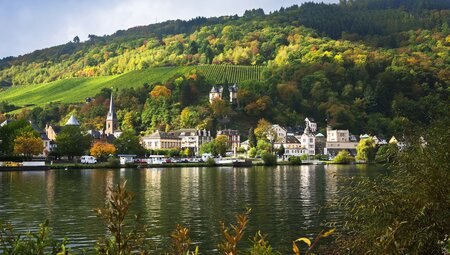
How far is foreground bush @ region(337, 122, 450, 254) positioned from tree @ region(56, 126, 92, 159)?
93.0 m

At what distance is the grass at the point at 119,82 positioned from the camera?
17790 cm

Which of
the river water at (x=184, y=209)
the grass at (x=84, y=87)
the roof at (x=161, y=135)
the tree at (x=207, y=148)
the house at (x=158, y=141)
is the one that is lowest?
the river water at (x=184, y=209)

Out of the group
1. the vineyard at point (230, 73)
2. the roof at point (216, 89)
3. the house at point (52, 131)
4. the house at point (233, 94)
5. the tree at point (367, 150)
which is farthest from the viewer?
the vineyard at point (230, 73)

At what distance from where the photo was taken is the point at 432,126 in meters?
16.8

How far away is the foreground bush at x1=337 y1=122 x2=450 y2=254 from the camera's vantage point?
44.3 ft

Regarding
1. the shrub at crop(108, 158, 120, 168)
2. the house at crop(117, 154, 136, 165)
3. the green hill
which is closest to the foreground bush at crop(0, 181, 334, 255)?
the shrub at crop(108, 158, 120, 168)

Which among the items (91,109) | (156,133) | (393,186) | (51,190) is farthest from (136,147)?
(393,186)

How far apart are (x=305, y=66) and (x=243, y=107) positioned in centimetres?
3140

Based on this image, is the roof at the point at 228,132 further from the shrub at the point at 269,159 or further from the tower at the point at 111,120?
the shrub at the point at 269,159

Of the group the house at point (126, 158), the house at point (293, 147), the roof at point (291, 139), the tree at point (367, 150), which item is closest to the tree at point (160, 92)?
the roof at point (291, 139)

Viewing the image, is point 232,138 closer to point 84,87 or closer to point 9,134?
point 9,134

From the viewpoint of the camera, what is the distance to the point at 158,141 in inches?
5610

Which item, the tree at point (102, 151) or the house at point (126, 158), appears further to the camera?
the tree at point (102, 151)

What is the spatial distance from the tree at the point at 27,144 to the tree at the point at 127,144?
21284 mm
